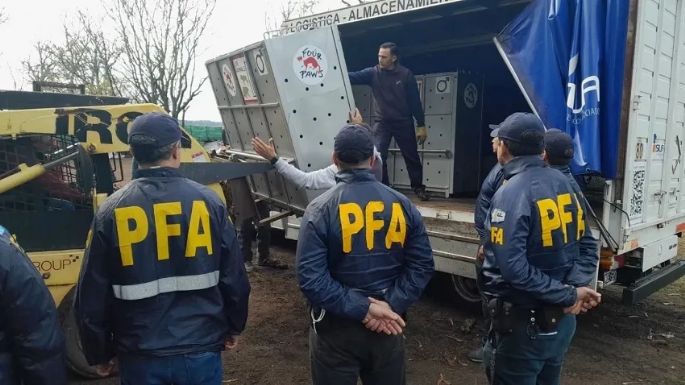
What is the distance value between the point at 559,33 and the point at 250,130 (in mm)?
2758

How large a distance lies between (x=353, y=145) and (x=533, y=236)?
3.14 feet

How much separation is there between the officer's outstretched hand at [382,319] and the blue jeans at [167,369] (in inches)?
27.0

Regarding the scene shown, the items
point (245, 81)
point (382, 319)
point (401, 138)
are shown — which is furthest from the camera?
point (401, 138)

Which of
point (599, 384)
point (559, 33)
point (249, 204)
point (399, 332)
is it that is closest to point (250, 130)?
point (249, 204)

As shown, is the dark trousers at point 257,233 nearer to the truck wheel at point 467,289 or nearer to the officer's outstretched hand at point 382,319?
the truck wheel at point 467,289

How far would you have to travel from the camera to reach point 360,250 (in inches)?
93.3

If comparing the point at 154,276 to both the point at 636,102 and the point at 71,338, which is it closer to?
the point at 71,338

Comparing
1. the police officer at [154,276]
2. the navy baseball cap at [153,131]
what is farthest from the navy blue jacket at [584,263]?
the navy baseball cap at [153,131]

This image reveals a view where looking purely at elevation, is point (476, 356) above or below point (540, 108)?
below

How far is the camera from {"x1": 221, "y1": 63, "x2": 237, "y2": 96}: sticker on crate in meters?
4.79

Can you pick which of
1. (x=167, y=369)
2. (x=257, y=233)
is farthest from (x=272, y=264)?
(x=167, y=369)

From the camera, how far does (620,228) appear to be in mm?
4074

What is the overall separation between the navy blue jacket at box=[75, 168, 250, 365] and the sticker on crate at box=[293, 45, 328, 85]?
2108 millimetres

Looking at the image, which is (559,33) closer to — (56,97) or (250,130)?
(250,130)
